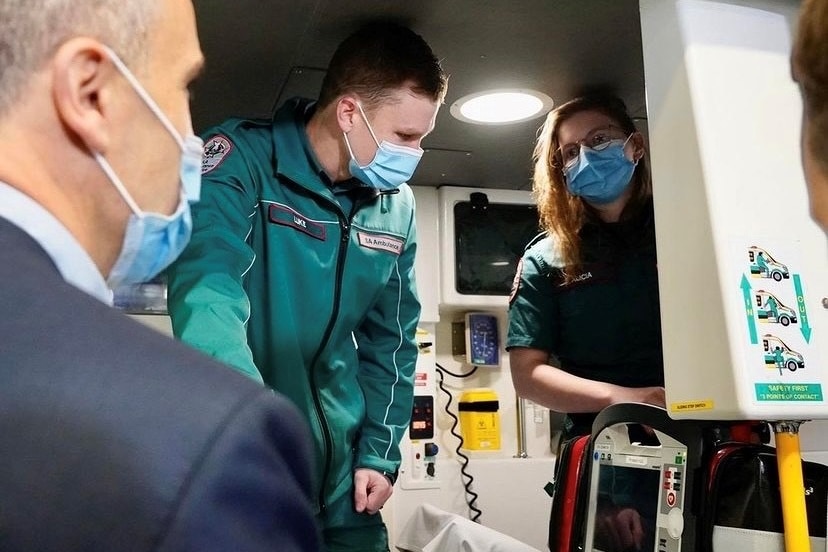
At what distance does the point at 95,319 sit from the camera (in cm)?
43

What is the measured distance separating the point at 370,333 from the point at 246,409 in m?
1.24

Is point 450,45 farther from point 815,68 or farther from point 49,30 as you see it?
point 49,30

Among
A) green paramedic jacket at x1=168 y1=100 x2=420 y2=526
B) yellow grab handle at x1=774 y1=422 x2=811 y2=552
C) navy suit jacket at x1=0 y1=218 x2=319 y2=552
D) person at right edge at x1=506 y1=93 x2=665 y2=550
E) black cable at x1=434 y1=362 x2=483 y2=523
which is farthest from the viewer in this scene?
black cable at x1=434 y1=362 x2=483 y2=523

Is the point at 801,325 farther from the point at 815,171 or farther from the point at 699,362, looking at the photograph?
the point at 815,171

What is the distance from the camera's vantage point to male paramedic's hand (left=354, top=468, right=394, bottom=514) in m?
1.47

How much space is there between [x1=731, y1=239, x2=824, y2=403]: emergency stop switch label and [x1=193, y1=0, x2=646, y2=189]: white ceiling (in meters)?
0.75

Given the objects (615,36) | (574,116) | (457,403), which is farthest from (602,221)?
(457,403)

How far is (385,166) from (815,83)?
953 mm

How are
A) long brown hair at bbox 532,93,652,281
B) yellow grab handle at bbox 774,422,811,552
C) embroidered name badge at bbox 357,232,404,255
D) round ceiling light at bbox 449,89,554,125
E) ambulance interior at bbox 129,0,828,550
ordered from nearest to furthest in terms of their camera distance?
yellow grab handle at bbox 774,422,811,552 → ambulance interior at bbox 129,0,828,550 → embroidered name badge at bbox 357,232,404,255 → long brown hair at bbox 532,93,652,281 → round ceiling light at bbox 449,89,554,125

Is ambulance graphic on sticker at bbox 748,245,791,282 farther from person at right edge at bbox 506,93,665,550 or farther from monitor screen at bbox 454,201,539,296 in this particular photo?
monitor screen at bbox 454,201,539,296

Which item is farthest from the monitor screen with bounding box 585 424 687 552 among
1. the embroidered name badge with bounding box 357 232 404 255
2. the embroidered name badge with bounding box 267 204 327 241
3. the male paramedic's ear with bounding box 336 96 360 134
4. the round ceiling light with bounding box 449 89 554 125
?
the round ceiling light with bounding box 449 89 554 125

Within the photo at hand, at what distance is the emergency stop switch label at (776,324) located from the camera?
1055 mm

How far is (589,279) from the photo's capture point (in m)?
1.68

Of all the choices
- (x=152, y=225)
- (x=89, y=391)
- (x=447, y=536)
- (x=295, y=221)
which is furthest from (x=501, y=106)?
(x=89, y=391)
